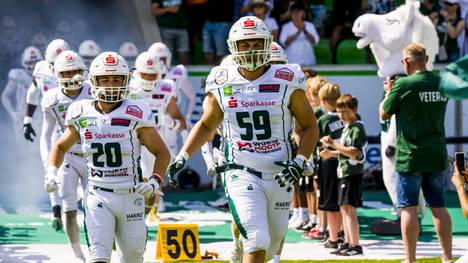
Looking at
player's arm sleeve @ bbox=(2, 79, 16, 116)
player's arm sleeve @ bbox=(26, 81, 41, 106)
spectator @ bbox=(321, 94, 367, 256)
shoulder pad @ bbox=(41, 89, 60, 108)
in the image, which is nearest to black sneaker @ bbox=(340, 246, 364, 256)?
spectator @ bbox=(321, 94, 367, 256)

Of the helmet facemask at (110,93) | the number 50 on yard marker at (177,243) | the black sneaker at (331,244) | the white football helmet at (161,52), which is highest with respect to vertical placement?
the helmet facemask at (110,93)

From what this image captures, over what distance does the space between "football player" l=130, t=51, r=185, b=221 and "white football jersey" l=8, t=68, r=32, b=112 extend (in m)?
3.41

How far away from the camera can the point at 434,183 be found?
1048 centimetres

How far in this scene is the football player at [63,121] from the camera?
35.9ft

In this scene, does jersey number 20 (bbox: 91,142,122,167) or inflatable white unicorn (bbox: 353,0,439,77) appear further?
inflatable white unicorn (bbox: 353,0,439,77)

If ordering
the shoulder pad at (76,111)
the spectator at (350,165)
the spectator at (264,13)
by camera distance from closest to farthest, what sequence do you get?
the shoulder pad at (76,111) < the spectator at (350,165) < the spectator at (264,13)

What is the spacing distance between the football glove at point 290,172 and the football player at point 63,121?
295 centimetres

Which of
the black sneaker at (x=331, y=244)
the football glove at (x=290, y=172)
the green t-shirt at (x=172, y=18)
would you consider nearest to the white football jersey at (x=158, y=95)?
the black sneaker at (x=331, y=244)

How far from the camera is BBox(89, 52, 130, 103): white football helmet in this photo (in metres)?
8.75

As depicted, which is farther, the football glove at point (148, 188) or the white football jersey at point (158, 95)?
the white football jersey at point (158, 95)

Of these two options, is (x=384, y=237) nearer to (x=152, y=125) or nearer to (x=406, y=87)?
(x=406, y=87)

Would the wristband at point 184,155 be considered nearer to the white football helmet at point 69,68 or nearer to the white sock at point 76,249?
the white sock at point 76,249

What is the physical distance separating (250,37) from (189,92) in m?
7.26

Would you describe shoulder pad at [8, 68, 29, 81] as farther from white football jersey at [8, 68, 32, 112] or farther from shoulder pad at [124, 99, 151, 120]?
shoulder pad at [124, 99, 151, 120]
